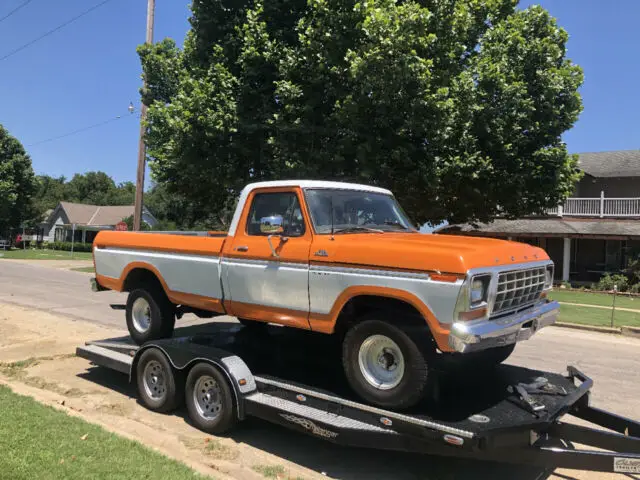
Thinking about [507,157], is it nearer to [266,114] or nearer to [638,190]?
[266,114]

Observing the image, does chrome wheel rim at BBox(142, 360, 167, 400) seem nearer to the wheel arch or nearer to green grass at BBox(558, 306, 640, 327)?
the wheel arch

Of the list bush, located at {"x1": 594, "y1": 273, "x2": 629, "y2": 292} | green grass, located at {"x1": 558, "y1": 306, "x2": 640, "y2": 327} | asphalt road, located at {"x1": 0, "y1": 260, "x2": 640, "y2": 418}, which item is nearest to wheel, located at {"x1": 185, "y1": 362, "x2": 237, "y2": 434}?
asphalt road, located at {"x1": 0, "y1": 260, "x2": 640, "y2": 418}

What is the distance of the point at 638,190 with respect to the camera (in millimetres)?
29531

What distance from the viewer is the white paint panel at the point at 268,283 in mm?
4801

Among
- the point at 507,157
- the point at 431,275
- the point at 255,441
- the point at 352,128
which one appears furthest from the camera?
the point at 507,157

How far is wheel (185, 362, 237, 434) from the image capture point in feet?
16.2

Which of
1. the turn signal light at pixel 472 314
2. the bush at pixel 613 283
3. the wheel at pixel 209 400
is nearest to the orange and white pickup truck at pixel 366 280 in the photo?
the turn signal light at pixel 472 314

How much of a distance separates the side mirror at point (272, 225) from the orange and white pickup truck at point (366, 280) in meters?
0.01

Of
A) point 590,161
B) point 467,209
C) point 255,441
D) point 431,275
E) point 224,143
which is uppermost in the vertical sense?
point 590,161

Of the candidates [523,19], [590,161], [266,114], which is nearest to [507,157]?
[523,19]

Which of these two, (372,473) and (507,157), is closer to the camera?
(372,473)

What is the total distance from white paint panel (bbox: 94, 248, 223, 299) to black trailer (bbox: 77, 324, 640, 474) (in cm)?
61

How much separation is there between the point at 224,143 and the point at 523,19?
8.78 metres

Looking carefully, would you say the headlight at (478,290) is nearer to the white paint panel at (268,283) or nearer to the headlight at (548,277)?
the headlight at (548,277)
